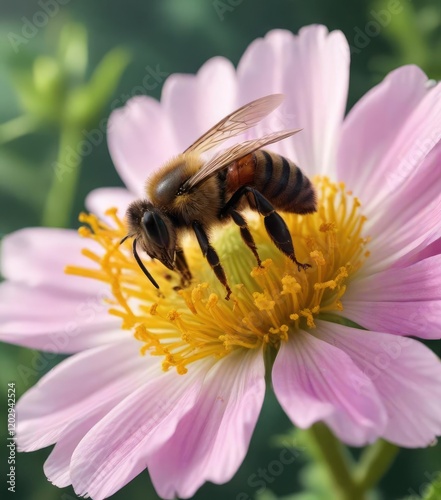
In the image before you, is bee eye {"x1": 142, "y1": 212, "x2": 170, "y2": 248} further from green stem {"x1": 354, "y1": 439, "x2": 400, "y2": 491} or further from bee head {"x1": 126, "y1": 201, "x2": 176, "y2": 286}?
green stem {"x1": 354, "y1": 439, "x2": 400, "y2": 491}

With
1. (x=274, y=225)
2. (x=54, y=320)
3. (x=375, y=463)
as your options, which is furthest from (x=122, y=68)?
(x=375, y=463)

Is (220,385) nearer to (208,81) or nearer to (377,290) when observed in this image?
(377,290)

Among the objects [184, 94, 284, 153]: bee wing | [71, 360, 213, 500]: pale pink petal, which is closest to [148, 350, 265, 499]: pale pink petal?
[71, 360, 213, 500]: pale pink petal

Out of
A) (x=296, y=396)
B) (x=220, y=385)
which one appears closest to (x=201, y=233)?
(x=220, y=385)

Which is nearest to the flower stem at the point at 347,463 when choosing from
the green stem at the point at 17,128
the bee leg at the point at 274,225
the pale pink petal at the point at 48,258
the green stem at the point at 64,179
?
the bee leg at the point at 274,225

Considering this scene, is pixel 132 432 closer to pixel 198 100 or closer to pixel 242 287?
pixel 242 287

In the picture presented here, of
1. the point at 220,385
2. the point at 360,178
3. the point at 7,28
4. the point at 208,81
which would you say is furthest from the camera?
the point at 7,28

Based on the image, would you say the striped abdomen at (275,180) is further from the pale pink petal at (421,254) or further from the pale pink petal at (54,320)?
the pale pink petal at (54,320)
